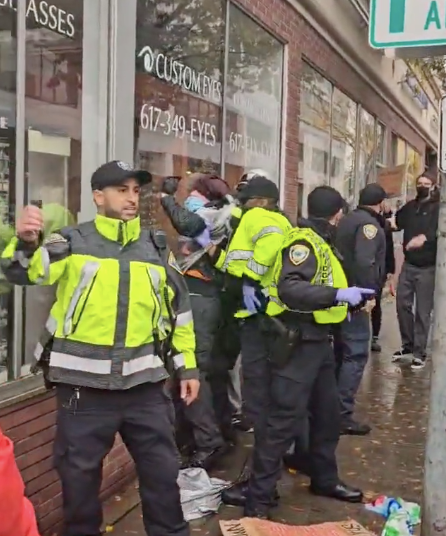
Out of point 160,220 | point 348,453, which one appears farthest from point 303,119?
point 348,453

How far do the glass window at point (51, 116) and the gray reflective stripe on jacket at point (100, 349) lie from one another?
2.91 feet

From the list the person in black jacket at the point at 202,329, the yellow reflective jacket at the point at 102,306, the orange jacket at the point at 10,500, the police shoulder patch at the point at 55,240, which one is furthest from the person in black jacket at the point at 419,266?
the orange jacket at the point at 10,500

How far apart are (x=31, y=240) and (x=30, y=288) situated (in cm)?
112

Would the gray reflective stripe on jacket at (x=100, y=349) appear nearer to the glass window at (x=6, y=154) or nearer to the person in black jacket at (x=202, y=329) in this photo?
the glass window at (x=6, y=154)

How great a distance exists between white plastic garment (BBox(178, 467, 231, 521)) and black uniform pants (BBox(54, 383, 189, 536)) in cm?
95

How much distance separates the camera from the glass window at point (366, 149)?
1318cm

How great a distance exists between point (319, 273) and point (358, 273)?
2375 millimetres

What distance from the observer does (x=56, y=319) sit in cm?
351

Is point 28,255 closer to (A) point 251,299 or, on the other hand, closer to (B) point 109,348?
(B) point 109,348

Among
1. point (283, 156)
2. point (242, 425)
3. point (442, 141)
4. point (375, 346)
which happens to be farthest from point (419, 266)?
point (442, 141)

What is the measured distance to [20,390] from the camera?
13.3 ft

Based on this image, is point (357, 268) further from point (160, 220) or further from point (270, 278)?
point (270, 278)

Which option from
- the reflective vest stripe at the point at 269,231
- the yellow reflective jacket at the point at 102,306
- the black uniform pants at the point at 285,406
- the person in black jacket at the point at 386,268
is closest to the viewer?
the yellow reflective jacket at the point at 102,306

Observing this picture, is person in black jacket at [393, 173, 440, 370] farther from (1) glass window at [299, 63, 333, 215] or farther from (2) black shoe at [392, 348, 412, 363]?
(1) glass window at [299, 63, 333, 215]
